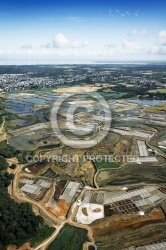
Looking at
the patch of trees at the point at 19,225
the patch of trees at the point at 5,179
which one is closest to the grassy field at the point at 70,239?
the patch of trees at the point at 19,225

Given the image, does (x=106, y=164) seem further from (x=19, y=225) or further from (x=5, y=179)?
(x=19, y=225)

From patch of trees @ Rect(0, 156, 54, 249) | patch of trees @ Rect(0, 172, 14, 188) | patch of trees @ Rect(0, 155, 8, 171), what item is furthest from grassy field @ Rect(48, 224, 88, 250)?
Result: patch of trees @ Rect(0, 155, 8, 171)

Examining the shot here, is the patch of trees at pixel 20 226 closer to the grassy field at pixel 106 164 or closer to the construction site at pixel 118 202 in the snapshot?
the construction site at pixel 118 202

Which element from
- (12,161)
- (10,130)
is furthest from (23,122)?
(12,161)

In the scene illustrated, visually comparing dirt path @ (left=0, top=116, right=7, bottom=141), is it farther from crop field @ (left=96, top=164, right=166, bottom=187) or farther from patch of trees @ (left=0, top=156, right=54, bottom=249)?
patch of trees @ (left=0, top=156, right=54, bottom=249)

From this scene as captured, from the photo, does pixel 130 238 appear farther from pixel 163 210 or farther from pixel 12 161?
pixel 12 161

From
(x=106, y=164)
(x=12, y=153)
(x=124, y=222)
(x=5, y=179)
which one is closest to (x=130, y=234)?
(x=124, y=222)
